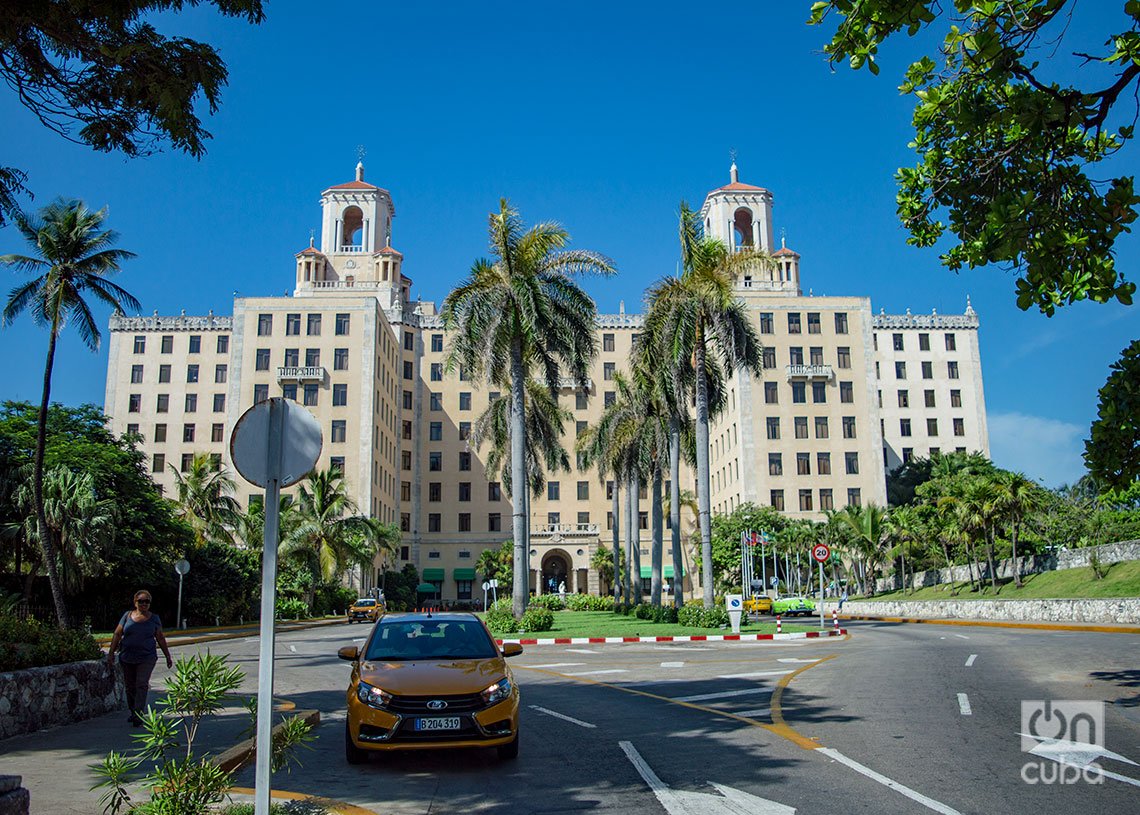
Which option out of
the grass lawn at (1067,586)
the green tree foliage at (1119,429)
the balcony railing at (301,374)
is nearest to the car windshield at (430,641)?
the green tree foliage at (1119,429)

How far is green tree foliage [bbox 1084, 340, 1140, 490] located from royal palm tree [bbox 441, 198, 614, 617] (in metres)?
21.9

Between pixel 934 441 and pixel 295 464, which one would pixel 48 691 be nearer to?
pixel 295 464

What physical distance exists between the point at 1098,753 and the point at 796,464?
6873 centimetres

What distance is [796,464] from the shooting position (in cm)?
7569

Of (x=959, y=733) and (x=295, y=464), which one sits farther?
(x=959, y=733)

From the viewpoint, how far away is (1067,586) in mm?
35844

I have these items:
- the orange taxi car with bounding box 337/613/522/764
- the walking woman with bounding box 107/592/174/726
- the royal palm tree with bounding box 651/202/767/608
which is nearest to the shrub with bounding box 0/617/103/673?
the walking woman with bounding box 107/592/174/726

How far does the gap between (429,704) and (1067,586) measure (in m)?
35.4

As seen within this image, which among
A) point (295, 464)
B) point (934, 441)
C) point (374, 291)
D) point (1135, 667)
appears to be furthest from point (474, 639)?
point (934, 441)

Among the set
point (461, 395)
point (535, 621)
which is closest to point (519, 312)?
point (535, 621)

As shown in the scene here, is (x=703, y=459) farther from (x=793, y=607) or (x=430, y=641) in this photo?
(x=430, y=641)

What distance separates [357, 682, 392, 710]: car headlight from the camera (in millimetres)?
7992

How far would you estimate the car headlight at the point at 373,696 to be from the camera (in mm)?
7992

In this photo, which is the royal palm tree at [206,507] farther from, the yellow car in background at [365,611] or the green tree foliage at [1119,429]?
the green tree foliage at [1119,429]
